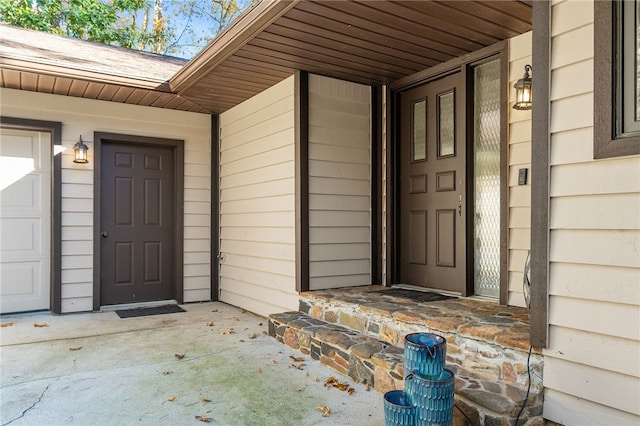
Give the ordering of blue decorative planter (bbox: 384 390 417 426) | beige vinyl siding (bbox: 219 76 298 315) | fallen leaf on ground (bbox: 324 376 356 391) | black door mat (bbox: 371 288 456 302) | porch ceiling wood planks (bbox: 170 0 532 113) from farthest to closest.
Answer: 1. beige vinyl siding (bbox: 219 76 298 315)
2. black door mat (bbox: 371 288 456 302)
3. porch ceiling wood planks (bbox: 170 0 532 113)
4. fallen leaf on ground (bbox: 324 376 356 391)
5. blue decorative planter (bbox: 384 390 417 426)

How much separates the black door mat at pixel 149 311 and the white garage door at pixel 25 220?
897 millimetres

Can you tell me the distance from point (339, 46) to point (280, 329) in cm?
246

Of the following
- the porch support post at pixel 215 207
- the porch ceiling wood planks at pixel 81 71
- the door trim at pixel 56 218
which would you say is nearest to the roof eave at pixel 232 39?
the porch ceiling wood planks at pixel 81 71

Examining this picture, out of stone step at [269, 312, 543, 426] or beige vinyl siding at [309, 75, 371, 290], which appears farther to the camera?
beige vinyl siding at [309, 75, 371, 290]

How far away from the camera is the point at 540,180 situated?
212cm

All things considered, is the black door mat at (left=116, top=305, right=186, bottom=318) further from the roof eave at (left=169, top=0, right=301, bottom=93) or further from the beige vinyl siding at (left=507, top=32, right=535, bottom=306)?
the beige vinyl siding at (left=507, top=32, right=535, bottom=306)

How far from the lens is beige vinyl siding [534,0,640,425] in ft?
5.99

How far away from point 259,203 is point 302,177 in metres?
0.92

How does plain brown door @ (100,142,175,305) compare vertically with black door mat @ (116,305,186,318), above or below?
above

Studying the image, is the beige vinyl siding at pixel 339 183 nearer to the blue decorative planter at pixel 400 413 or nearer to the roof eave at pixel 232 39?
the roof eave at pixel 232 39

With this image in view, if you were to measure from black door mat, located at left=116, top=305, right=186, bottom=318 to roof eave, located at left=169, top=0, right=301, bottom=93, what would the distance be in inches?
101

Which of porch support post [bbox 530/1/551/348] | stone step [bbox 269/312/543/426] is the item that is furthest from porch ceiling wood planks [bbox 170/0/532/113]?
stone step [bbox 269/312/543/426]

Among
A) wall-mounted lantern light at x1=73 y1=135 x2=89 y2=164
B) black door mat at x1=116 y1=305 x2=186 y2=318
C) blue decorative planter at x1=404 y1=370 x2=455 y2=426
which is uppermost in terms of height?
wall-mounted lantern light at x1=73 y1=135 x2=89 y2=164

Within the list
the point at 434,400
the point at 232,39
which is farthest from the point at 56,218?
the point at 434,400
